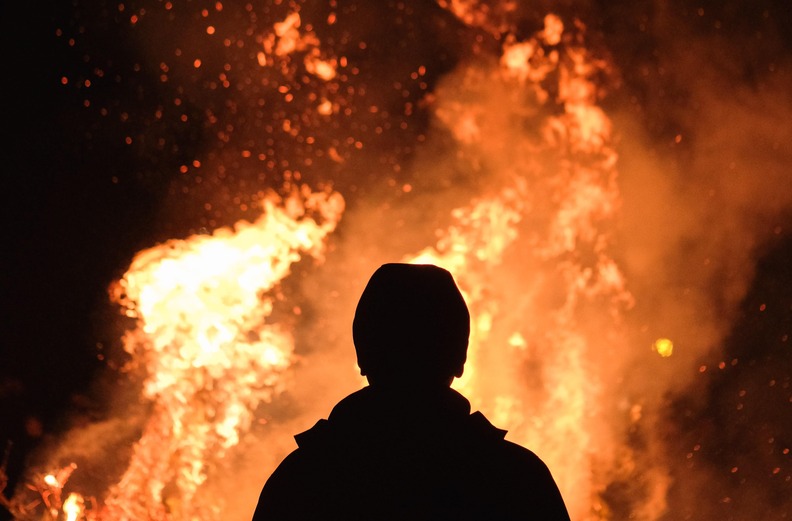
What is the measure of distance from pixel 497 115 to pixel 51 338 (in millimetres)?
7665

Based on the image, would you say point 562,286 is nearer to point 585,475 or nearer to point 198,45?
point 585,475

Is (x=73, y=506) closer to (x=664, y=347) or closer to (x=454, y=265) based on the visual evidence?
(x=454, y=265)

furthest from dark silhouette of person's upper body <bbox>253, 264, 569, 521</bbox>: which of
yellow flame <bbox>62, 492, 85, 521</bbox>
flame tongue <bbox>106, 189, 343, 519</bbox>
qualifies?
yellow flame <bbox>62, 492, 85, 521</bbox>

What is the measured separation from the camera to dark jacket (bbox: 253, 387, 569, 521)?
139 cm

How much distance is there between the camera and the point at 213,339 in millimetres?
8445

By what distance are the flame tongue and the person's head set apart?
703 cm

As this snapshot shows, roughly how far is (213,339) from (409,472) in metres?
7.39

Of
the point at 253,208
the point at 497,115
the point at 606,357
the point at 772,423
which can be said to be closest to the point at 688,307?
the point at 606,357

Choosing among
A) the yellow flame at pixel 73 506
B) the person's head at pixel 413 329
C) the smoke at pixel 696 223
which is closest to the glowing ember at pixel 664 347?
the smoke at pixel 696 223

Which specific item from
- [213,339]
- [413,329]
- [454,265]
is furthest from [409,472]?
[213,339]

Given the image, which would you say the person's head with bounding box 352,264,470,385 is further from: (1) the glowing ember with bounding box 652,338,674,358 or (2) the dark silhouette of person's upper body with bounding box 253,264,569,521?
(1) the glowing ember with bounding box 652,338,674,358

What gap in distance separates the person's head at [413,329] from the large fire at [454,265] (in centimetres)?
681

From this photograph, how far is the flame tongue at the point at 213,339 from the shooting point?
27.6 feet

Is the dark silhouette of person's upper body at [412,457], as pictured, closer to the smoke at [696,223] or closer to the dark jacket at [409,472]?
the dark jacket at [409,472]
